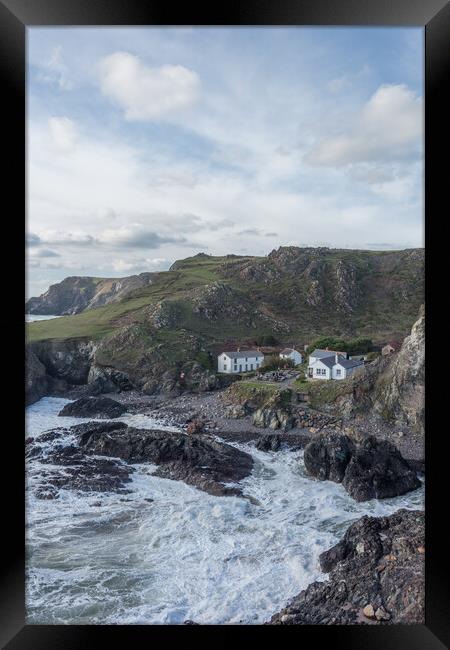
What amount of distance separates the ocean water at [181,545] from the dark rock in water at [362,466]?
0.11 metres

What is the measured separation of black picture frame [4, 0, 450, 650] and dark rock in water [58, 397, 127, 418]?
245 cm

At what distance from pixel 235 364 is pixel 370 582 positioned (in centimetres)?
279

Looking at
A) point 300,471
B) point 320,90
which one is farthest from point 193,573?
point 320,90

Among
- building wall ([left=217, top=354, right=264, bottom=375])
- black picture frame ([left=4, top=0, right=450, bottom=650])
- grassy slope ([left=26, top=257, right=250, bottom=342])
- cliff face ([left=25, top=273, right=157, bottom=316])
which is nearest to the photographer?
black picture frame ([left=4, top=0, right=450, bottom=650])

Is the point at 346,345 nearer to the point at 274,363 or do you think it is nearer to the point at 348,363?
the point at 348,363

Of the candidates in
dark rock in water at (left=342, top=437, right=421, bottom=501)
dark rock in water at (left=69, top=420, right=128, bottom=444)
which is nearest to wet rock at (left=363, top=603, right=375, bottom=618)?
dark rock in water at (left=342, top=437, right=421, bottom=501)

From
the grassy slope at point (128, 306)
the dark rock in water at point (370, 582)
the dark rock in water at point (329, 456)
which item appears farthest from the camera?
the grassy slope at point (128, 306)

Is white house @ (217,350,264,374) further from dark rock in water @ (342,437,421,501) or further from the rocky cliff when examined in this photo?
dark rock in water @ (342,437,421,501)

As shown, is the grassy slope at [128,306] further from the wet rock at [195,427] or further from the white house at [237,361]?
the wet rock at [195,427]

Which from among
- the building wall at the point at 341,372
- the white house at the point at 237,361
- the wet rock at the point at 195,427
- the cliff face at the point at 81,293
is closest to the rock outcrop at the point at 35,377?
the cliff face at the point at 81,293

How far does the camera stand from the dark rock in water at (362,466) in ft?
14.3

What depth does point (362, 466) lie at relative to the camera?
4570mm

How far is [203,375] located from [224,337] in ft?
2.04

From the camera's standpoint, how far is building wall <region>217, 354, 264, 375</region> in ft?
16.5
